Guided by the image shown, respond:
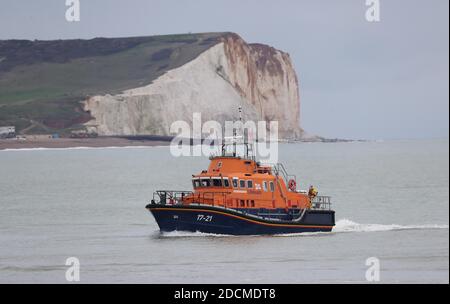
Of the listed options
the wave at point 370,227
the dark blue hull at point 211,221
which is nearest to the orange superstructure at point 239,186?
the dark blue hull at point 211,221

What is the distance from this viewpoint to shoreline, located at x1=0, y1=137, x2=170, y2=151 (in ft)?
536

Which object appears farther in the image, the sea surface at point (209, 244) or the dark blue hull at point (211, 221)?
the dark blue hull at point (211, 221)

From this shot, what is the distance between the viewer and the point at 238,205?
42.1 meters

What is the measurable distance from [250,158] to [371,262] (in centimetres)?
951

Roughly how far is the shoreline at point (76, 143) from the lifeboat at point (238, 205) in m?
122

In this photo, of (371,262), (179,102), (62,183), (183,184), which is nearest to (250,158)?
(371,262)

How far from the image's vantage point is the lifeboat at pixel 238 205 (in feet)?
135

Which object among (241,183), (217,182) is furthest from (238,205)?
(217,182)

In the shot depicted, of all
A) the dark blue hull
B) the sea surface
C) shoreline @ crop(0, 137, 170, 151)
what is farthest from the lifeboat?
shoreline @ crop(0, 137, 170, 151)

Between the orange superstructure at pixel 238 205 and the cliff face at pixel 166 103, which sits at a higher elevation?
the cliff face at pixel 166 103

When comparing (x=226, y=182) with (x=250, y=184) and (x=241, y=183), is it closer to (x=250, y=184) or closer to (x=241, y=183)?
(x=241, y=183)

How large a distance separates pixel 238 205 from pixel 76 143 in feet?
432

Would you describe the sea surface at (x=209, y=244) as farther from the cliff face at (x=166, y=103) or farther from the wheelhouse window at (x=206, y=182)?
the cliff face at (x=166, y=103)
